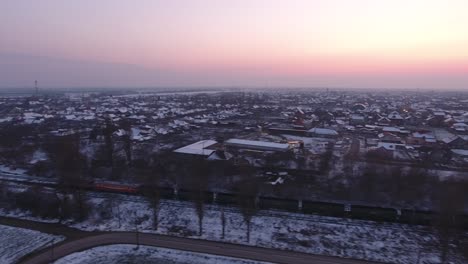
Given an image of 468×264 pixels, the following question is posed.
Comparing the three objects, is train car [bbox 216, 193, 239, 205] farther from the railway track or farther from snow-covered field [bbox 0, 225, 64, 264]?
snow-covered field [bbox 0, 225, 64, 264]

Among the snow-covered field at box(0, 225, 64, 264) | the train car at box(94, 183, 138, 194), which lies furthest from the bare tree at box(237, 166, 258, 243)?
the snow-covered field at box(0, 225, 64, 264)

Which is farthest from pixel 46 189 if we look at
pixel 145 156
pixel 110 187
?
pixel 145 156

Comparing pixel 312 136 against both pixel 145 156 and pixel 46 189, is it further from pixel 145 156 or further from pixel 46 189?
pixel 46 189

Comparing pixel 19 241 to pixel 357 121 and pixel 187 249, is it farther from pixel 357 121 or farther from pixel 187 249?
pixel 357 121

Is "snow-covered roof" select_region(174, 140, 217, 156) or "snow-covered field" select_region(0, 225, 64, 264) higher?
"snow-covered roof" select_region(174, 140, 217, 156)

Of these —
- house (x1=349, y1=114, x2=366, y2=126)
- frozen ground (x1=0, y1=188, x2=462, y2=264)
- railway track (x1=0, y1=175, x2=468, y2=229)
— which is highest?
house (x1=349, y1=114, x2=366, y2=126)
